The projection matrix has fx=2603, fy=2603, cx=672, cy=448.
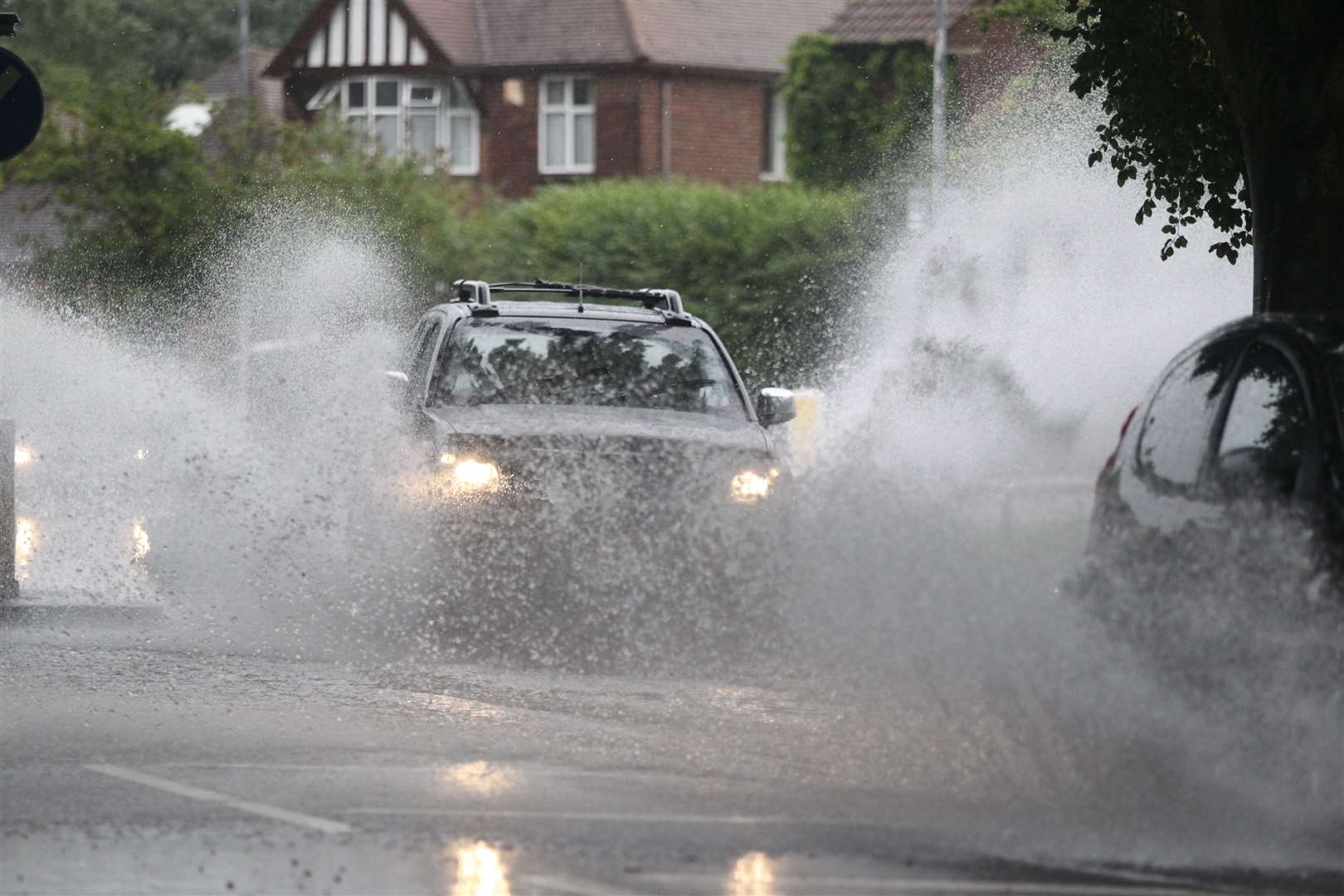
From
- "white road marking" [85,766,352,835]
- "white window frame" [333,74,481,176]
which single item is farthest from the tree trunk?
"white window frame" [333,74,481,176]

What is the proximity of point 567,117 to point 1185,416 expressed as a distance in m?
44.6

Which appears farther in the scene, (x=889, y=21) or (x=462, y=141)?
(x=462, y=141)

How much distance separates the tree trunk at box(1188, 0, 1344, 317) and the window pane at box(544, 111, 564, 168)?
41997 millimetres

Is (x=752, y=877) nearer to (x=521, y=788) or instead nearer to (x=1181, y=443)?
(x=521, y=788)

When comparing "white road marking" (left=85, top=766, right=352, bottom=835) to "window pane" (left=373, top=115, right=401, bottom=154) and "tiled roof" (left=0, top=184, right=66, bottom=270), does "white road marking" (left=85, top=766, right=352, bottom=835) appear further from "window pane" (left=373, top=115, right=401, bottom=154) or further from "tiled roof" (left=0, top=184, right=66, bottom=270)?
"window pane" (left=373, top=115, right=401, bottom=154)

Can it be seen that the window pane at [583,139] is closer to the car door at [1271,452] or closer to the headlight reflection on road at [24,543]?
the headlight reflection on road at [24,543]

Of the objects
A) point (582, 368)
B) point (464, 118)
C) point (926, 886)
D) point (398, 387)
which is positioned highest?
point (464, 118)

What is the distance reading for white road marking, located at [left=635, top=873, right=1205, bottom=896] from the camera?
21.6 feet

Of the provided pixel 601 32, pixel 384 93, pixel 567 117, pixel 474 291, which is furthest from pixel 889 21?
pixel 474 291

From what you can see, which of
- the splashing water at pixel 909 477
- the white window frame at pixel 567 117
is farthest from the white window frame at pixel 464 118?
the splashing water at pixel 909 477

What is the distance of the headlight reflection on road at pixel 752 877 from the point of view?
21.6 feet

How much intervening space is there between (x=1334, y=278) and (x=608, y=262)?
27.7m

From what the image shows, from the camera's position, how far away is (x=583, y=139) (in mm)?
52750

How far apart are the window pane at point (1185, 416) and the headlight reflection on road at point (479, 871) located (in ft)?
8.42
